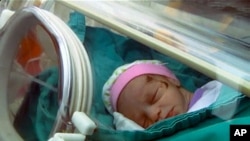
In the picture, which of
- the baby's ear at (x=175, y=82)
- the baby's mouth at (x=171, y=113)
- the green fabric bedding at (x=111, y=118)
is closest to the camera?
the green fabric bedding at (x=111, y=118)

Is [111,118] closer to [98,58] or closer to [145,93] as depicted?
[145,93]

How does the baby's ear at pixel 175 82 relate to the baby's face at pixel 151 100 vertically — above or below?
above

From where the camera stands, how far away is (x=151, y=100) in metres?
1.04

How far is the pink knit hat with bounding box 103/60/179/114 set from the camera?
1108 mm

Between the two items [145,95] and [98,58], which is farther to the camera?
[98,58]

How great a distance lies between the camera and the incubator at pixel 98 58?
763mm

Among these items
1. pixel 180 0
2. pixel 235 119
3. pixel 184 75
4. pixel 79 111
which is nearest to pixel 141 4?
pixel 180 0

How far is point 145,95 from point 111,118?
9 cm

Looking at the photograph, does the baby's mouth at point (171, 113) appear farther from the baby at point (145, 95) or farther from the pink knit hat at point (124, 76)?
the pink knit hat at point (124, 76)

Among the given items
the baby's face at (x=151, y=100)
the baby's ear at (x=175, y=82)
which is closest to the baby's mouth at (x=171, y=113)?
the baby's face at (x=151, y=100)

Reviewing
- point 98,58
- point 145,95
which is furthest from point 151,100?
point 98,58

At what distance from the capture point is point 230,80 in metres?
0.66

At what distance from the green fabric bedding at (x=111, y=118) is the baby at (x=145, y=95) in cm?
2

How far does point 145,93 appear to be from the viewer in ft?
3.44
